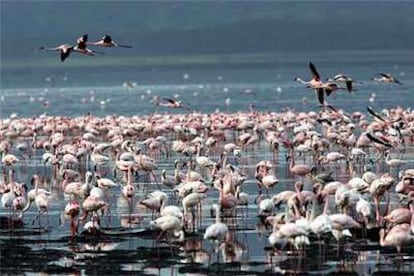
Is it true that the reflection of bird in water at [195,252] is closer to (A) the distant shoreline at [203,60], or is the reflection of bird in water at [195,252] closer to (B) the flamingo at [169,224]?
(B) the flamingo at [169,224]

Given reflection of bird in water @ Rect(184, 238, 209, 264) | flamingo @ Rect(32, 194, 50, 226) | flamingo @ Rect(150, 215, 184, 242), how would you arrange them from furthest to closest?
flamingo @ Rect(32, 194, 50, 226) < flamingo @ Rect(150, 215, 184, 242) < reflection of bird in water @ Rect(184, 238, 209, 264)

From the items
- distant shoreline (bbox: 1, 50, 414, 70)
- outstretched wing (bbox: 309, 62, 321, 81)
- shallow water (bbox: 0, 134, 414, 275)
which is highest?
distant shoreline (bbox: 1, 50, 414, 70)

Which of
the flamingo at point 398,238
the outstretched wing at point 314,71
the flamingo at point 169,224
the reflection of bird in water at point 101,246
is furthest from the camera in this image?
the outstretched wing at point 314,71

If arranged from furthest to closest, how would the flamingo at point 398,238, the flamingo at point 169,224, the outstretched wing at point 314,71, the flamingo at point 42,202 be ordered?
the outstretched wing at point 314,71, the flamingo at point 42,202, the flamingo at point 169,224, the flamingo at point 398,238

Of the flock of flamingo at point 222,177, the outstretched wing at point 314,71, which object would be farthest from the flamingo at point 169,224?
the outstretched wing at point 314,71

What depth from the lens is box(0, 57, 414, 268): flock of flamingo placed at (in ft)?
47.9

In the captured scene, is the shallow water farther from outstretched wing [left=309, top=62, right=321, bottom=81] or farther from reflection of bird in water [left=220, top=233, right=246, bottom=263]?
outstretched wing [left=309, top=62, right=321, bottom=81]

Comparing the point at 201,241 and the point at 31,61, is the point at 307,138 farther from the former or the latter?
the point at 31,61

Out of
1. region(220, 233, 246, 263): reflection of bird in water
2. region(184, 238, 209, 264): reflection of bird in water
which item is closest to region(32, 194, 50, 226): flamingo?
region(184, 238, 209, 264): reflection of bird in water

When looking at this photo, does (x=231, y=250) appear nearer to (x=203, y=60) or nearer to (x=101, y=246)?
(x=101, y=246)

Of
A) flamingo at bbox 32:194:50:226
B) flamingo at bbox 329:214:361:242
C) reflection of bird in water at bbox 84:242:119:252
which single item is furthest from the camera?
flamingo at bbox 32:194:50:226

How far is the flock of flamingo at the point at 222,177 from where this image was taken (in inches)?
574

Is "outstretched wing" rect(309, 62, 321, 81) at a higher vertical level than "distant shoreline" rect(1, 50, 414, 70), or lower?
lower

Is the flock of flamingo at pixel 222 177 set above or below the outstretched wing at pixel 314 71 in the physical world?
below
